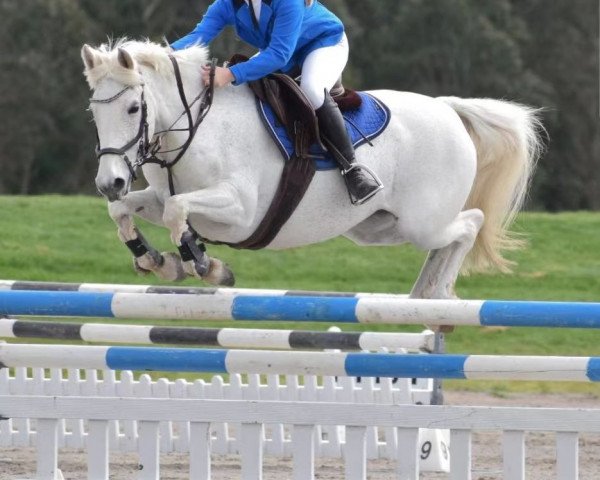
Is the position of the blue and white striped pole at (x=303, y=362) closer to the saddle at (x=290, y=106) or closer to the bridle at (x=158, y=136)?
the bridle at (x=158, y=136)

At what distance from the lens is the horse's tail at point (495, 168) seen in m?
6.50

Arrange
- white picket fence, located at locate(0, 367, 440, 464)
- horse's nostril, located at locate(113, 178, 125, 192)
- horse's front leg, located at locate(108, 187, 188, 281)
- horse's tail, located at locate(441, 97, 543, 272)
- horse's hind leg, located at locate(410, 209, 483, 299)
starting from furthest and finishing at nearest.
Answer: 1. white picket fence, located at locate(0, 367, 440, 464)
2. horse's tail, located at locate(441, 97, 543, 272)
3. horse's hind leg, located at locate(410, 209, 483, 299)
4. horse's front leg, located at locate(108, 187, 188, 281)
5. horse's nostril, located at locate(113, 178, 125, 192)

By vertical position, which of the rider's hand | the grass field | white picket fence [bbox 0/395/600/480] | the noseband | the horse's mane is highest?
the horse's mane

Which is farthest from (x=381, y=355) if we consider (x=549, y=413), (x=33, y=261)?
(x=33, y=261)

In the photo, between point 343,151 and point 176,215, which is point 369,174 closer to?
point 343,151

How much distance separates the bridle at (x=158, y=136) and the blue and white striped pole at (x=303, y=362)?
703mm

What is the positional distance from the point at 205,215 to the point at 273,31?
A: 80 cm

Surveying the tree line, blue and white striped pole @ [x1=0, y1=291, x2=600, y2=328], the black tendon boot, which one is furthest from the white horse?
the tree line

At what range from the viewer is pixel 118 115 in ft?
16.7

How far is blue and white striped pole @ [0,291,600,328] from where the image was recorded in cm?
438

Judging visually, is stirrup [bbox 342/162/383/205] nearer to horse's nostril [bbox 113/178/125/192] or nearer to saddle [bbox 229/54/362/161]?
saddle [bbox 229/54/362/161]

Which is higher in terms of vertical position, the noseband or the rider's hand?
the rider's hand

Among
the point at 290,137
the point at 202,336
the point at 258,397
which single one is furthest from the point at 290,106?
the point at 258,397

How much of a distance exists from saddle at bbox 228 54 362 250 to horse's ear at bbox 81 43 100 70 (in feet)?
2.13
